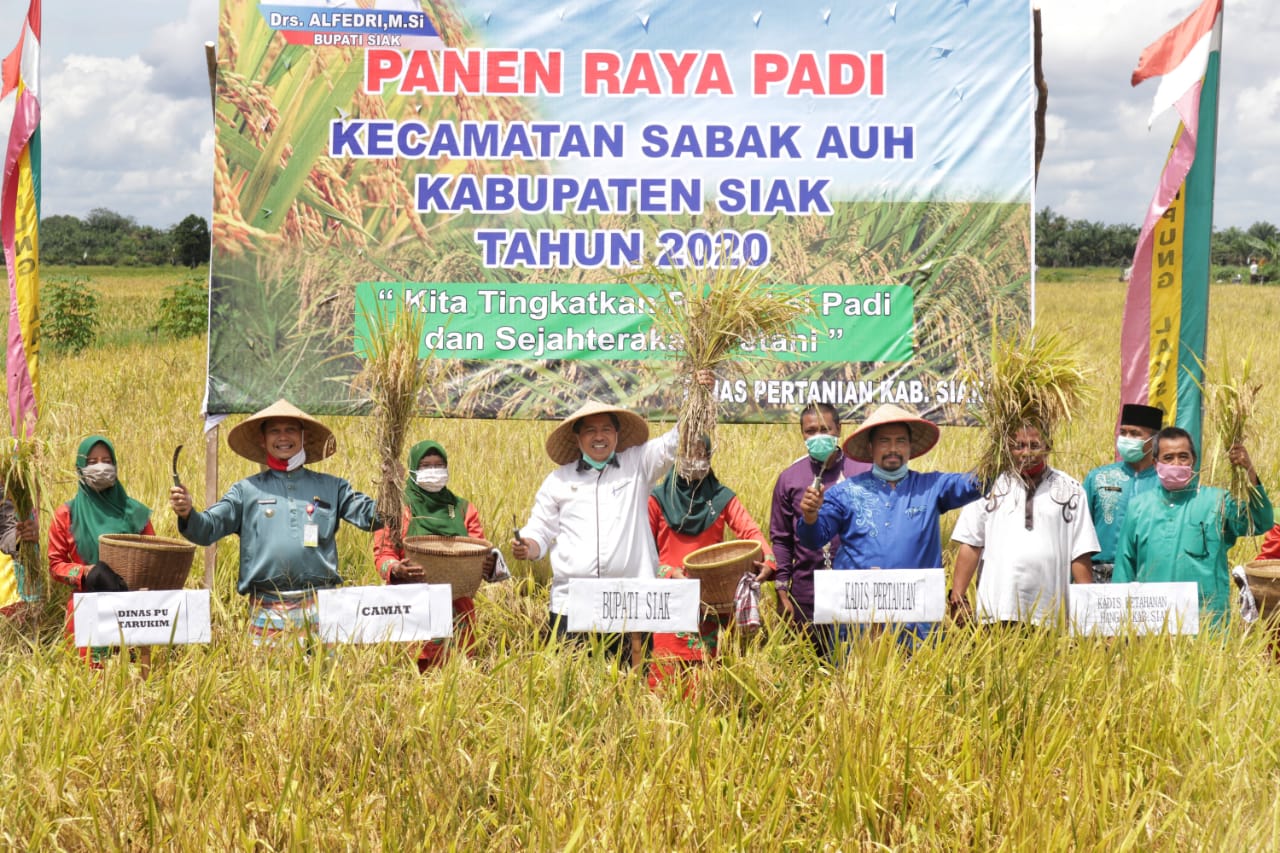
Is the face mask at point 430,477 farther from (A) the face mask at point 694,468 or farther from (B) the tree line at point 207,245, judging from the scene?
(B) the tree line at point 207,245

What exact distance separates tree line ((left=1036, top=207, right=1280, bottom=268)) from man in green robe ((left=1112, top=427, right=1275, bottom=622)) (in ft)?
153

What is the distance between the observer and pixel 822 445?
201 inches

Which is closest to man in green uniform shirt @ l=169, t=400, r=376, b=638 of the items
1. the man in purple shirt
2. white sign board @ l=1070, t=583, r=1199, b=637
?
the man in purple shirt

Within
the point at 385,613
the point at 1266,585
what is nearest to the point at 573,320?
the point at 385,613

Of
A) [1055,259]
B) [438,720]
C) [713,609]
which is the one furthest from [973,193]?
[1055,259]

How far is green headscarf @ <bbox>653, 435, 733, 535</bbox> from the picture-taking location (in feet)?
16.3

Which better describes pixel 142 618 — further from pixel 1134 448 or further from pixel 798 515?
pixel 1134 448

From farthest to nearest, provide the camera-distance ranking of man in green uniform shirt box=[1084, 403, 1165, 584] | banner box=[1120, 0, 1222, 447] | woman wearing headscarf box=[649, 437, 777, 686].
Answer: banner box=[1120, 0, 1222, 447], man in green uniform shirt box=[1084, 403, 1165, 584], woman wearing headscarf box=[649, 437, 777, 686]

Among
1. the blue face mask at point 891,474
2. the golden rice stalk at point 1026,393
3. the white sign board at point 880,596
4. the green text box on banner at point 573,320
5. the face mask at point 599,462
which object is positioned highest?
the green text box on banner at point 573,320

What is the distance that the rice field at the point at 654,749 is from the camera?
10.6 feet

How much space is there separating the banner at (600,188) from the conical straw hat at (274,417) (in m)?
0.93

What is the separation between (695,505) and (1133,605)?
5.66ft

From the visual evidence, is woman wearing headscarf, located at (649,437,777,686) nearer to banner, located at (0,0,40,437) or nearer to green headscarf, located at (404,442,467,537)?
green headscarf, located at (404,442,467,537)

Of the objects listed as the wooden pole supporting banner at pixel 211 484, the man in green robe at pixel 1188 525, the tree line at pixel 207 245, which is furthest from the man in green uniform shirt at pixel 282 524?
the tree line at pixel 207 245
